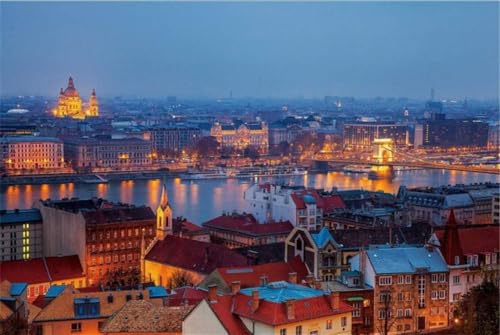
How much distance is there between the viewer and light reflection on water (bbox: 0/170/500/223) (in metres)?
12.5

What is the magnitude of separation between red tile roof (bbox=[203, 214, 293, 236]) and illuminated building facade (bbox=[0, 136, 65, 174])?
1206 centimetres

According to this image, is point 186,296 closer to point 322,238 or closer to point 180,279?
point 322,238

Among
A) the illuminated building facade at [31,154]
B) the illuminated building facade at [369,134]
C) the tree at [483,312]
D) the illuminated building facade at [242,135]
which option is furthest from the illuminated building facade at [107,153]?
the tree at [483,312]

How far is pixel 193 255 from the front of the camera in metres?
6.34

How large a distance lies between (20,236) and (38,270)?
1.73 metres

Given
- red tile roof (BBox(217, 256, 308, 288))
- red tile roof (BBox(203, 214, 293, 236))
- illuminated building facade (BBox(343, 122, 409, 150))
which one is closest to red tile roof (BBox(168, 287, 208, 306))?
red tile roof (BBox(217, 256, 308, 288))

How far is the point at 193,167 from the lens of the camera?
834 inches

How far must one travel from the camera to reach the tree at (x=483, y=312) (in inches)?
156

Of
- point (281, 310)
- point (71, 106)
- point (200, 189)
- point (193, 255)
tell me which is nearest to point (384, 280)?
point (281, 310)

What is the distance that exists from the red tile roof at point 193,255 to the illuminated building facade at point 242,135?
1954 cm

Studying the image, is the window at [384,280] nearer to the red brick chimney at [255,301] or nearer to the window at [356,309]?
the window at [356,309]

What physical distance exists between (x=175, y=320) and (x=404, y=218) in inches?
188

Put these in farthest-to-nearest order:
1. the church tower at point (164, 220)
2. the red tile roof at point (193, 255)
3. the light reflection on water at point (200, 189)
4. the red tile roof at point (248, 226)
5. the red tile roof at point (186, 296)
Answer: the light reflection on water at point (200, 189), the red tile roof at point (248, 226), the church tower at point (164, 220), the red tile roof at point (193, 255), the red tile roof at point (186, 296)

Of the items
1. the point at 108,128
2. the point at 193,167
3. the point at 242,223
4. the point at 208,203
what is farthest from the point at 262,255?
the point at 108,128
